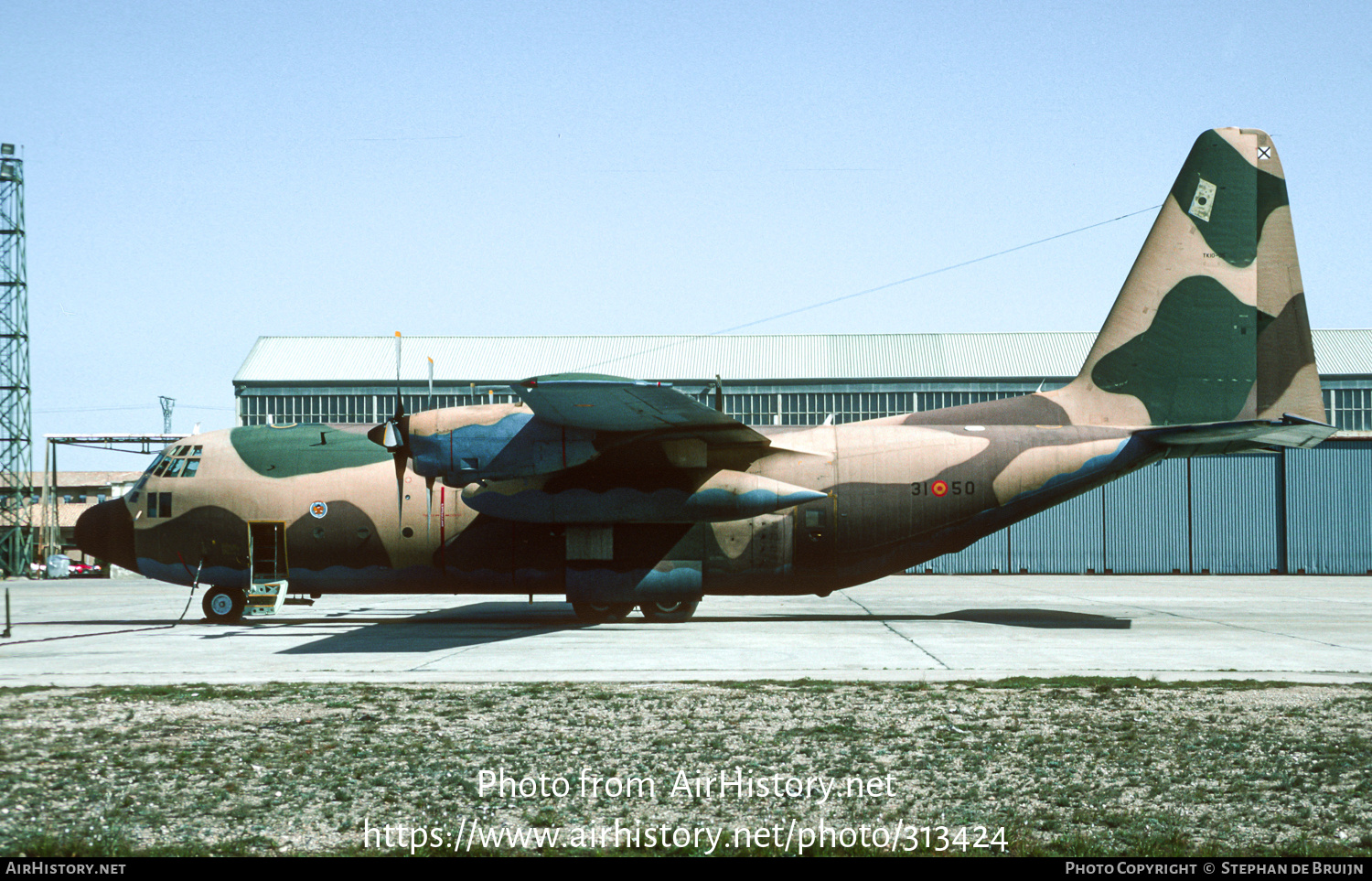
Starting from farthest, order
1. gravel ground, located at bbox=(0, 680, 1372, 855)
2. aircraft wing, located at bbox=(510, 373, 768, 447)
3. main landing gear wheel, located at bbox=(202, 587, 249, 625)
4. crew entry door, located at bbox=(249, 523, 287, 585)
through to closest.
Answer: main landing gear wheel, located at bbox=(202, 587, 249, 625)
crew entry door, located at bbox=(249, 523, 287, 585)
aircraft wing, located at bbox=(510, 373, 768, 447)
gravel ground, located at bbox=(0, 680, 1372, 855)

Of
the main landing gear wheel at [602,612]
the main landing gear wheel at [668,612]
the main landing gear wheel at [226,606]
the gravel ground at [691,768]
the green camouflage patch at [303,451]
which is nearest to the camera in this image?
the gravel ground at [691,768]

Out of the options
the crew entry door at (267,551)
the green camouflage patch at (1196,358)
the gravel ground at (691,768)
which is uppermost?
the green camouflage patch at (1196,358)

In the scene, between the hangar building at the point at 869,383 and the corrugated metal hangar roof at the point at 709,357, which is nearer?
the hangar building at the point at 869,383

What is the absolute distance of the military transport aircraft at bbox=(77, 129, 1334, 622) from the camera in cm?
1911

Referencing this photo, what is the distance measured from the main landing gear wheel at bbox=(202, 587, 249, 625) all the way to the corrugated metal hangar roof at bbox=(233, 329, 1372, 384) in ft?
126

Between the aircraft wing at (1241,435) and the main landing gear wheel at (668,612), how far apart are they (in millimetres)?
9953

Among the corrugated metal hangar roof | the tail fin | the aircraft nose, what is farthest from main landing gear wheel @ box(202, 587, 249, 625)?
the corrugated metal hangar roof

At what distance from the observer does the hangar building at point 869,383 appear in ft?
155

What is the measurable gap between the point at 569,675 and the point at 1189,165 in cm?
1694

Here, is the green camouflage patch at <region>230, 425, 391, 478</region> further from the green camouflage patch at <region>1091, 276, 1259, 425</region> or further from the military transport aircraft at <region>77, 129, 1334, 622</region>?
the green camouflage patch at <region>1091, 276, 1259, 425</region>

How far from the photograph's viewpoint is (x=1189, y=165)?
20.8 m

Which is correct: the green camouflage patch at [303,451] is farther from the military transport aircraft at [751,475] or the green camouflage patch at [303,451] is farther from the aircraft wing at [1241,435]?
the aircraft wing at [1241,435]

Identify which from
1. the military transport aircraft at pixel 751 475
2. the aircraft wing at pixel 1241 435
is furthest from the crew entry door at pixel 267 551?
the aircraft wing at pixel 1241 435

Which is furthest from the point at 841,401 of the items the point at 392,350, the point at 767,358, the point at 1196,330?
the point at 1196,330
